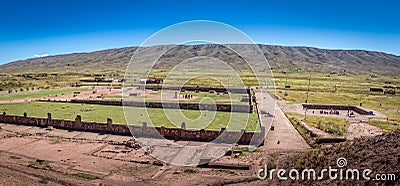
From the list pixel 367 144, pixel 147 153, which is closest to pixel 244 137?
pixel 147 153

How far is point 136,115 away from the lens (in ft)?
125

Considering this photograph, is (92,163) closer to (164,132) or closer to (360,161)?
(164,132)

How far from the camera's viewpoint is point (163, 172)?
1766 centimetres

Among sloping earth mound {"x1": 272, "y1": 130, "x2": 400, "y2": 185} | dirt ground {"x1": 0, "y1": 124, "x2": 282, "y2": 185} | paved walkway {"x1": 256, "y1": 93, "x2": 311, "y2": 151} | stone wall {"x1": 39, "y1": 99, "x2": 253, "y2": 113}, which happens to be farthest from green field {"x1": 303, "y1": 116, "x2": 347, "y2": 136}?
sloping earth mound {"x1": 272, "y1": 130, "x2": 400, "y2": 185}

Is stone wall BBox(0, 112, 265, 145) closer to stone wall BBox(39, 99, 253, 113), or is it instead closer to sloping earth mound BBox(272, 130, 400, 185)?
sloping earth mound BBox(272, 130, 400, 185)

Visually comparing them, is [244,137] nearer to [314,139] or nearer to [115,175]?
[314,139]

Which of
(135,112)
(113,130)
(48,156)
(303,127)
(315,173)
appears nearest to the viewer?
(315,173)

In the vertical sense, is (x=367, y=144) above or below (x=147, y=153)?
above

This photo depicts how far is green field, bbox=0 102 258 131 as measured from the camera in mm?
32875

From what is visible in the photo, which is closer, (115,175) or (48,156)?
(115,175)

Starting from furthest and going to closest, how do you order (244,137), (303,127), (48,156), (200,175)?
(303,127)
(244,137)
(48,156)
(200,175)

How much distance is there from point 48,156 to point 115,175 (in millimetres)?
7171

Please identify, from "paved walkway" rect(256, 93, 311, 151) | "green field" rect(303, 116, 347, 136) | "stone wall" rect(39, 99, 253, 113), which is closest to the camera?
"paved walkway" rect(256, 93, 311, 151)

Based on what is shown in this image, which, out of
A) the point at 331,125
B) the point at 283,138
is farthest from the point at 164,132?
the point at 331,125
